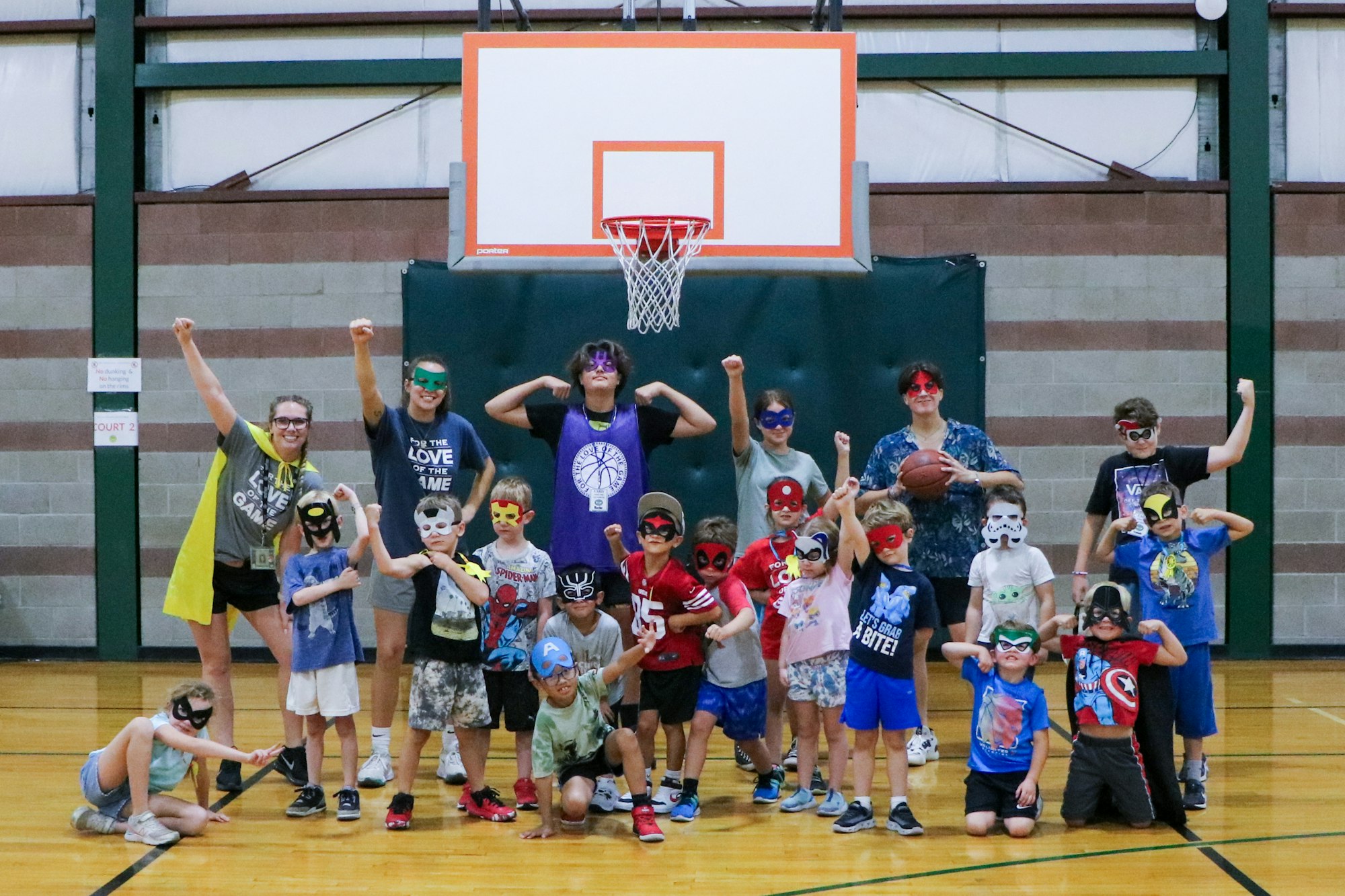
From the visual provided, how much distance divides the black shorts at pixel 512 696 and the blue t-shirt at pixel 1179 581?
254 centimetres

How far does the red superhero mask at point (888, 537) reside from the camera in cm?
518

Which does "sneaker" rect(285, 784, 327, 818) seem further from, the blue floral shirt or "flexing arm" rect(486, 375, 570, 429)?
the blue floral shirt

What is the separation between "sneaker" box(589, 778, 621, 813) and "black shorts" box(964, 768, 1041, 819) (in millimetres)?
1411

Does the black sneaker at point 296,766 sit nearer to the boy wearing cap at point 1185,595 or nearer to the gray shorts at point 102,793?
the gray shorts at point 102,793

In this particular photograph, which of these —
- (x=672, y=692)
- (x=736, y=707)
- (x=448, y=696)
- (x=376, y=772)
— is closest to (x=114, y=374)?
(x=376, y=772)

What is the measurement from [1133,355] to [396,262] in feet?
16.2

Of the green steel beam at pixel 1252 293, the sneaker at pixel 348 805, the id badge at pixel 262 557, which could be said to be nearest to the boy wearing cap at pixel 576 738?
the sneaker at pixel 348 805

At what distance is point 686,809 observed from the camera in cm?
518

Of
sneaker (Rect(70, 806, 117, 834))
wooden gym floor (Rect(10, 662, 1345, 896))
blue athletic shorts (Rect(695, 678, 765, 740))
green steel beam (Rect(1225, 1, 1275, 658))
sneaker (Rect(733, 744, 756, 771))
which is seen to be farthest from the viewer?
green steel beam (Rect(1225, 1, 1275, 658))

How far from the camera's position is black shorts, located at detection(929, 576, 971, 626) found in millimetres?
6117

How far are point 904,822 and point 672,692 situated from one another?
1.02 m

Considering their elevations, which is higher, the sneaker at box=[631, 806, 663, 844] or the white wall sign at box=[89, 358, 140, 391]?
the white wall sign at box=[89, 358, 140, 391]

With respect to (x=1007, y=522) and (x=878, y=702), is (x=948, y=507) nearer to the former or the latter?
(x=1007, y=522)

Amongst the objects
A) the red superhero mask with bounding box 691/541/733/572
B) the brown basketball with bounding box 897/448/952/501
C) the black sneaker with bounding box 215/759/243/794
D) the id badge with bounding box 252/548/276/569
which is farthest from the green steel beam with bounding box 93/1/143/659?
the brown basketball with bounding box 897/448/952/501
